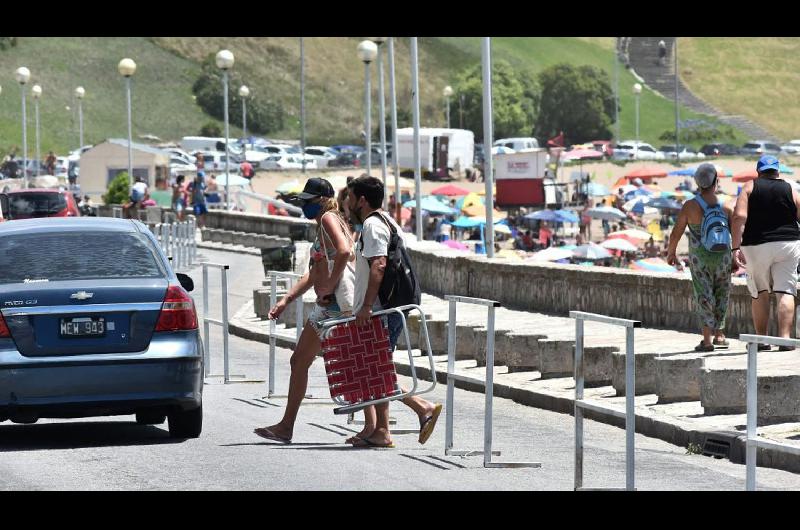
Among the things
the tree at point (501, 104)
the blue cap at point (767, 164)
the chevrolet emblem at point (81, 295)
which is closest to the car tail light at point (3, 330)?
the chevrolet emblem at point (81, 295)

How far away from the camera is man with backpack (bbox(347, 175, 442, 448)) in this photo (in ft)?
35.0

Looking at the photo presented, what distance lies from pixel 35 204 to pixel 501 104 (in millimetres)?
91982

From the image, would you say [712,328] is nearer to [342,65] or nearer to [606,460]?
[606,460]

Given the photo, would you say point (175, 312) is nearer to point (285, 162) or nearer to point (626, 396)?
point (626, 396)

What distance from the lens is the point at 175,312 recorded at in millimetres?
10906

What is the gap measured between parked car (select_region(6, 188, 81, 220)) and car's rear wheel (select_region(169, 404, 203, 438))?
67.8 feet

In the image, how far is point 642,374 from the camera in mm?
13438

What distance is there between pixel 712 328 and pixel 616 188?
58108mm

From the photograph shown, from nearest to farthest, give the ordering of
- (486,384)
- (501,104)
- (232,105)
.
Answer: (486,384)
(232,105)
(501,104)

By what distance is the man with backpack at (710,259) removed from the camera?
1457cm

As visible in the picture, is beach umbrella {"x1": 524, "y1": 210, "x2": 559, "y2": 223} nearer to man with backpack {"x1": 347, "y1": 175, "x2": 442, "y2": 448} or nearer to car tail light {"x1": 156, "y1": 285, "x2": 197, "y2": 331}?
man with backpack {"x1": 347, "y1": 175, "x2": 442, "y2": 448}

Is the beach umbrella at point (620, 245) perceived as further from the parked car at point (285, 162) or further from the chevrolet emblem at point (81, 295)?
the parked car at point (285, 162)

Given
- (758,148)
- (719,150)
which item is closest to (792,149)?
(758,148)

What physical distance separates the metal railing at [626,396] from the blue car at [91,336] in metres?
2.79
